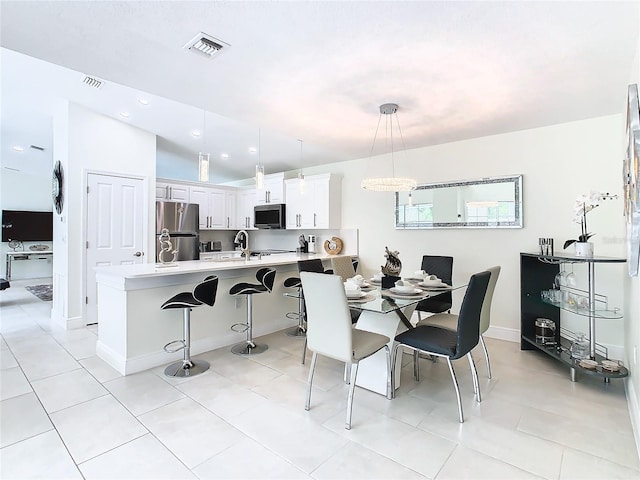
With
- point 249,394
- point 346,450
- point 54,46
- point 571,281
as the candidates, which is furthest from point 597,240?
point 54,46

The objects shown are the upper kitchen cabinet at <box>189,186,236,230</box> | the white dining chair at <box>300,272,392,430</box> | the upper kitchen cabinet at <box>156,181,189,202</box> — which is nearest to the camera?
the white dining chair at <box>300,272,392,430</box>

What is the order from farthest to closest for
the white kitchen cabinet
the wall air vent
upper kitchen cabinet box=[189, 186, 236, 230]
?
the white kitchen cabinet → upper kitchen cabinet box=[189, 186, 236, 230] → the wall air vent

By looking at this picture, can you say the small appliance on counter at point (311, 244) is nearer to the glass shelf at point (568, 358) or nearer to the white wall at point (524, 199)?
the white wall at point (524, 199)

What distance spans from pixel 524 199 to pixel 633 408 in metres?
2.21

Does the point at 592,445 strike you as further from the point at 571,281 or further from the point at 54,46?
the point at 54,46

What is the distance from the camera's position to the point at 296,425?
213cm

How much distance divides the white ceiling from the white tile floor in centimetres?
240

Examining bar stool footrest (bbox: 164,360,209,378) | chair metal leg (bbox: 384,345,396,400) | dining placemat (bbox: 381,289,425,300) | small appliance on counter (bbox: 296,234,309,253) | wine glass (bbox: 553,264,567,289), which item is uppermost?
small appliance on counter (bbox: 296,234,309,253)

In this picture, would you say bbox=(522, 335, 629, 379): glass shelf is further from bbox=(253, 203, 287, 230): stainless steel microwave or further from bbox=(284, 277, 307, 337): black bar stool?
bbox=(253, 203, 287, 230): stainless steel microwave

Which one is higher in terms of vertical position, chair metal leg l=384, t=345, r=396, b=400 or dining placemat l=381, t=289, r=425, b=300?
dining placemat l=381, t=289, r=425, b=300

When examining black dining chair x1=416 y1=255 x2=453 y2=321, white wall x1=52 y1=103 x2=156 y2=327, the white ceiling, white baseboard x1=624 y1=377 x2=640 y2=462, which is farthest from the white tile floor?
the white ceiling

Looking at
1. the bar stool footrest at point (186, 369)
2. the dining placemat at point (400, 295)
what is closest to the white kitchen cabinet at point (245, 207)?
the bar stool footrest at point (186, 369)

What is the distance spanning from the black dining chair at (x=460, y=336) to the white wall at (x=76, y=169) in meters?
4.23

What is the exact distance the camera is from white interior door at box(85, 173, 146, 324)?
14.7 feet
